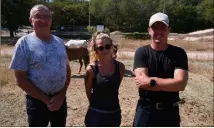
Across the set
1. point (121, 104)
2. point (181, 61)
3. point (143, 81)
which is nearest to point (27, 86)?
point (143, 81)

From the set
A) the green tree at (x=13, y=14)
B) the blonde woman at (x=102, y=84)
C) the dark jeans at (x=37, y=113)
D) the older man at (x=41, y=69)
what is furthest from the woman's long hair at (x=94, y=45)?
the green tree at (x=13, y=14)

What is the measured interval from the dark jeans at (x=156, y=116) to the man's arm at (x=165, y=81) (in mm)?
175

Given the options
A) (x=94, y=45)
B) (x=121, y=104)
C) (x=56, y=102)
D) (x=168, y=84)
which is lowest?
(x=121, y=104)

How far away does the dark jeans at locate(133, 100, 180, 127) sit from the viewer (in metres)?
3.53

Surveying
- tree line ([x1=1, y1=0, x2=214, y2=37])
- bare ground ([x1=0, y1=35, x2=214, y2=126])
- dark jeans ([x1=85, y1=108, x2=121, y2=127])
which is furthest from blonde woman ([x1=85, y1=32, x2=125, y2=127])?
tree line ([x1=1, y1=0, x2=214, y2=37])

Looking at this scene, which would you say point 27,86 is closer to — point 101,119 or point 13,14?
point 101,119

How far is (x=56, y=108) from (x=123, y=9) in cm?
5757

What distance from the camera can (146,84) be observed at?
3469 mm

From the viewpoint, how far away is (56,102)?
12.4ft

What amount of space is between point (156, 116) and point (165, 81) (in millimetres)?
332

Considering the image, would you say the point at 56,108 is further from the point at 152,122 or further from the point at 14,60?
the point at 152,122

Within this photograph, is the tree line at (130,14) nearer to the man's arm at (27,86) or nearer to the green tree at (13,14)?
the green tree at (13,14)

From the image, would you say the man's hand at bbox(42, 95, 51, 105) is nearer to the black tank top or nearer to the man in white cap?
the black tank top

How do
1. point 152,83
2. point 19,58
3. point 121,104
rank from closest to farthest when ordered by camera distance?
point 152,83 < point 19,58 < point 121,104
